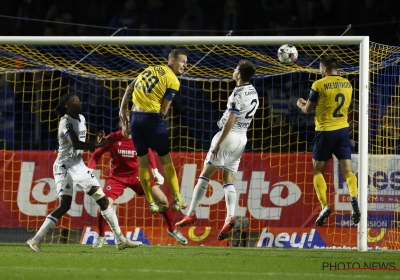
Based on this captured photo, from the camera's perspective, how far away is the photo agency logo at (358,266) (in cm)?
895

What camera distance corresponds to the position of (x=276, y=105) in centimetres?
1574

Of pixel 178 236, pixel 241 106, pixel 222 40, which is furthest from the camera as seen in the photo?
pixel 178 236

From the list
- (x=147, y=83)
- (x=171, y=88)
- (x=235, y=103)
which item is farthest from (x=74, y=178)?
(x=235, y=103)

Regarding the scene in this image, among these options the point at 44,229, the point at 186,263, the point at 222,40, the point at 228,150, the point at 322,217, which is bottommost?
the point at 186,263

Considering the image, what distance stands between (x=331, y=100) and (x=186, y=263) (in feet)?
10.9

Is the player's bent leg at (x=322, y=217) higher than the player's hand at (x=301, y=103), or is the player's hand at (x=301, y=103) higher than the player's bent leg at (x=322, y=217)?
the player's hand at (x=301, y=103)

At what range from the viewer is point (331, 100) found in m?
11.3

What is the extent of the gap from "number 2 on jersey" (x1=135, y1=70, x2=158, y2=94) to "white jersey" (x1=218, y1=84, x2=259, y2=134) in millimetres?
1077

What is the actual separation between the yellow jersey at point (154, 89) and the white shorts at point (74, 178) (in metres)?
1.15

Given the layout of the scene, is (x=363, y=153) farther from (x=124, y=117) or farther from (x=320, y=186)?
(x=124, y=117)

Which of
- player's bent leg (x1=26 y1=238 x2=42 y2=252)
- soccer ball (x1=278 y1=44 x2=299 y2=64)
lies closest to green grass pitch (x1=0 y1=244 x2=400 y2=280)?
player's bent leg (x1=26 y1=238 x2=42 y2=252)

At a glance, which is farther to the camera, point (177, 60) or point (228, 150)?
point (228, 150)

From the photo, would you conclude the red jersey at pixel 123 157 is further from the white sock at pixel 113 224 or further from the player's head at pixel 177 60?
the player's head at pixel 177 60

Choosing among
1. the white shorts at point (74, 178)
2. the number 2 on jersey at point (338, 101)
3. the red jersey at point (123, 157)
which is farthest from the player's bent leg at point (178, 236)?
the number 2 on jersey at point (338, 101)
